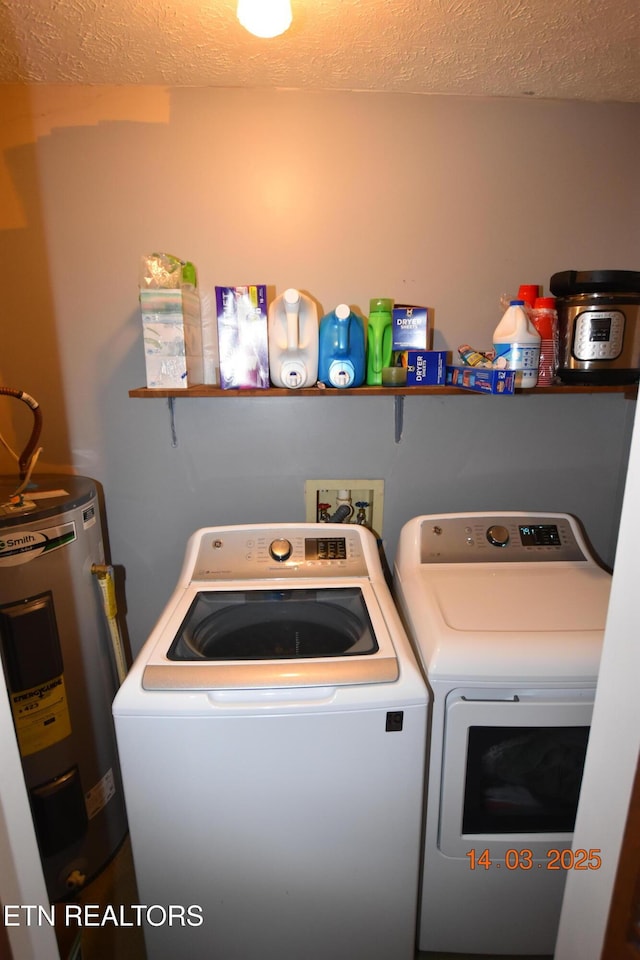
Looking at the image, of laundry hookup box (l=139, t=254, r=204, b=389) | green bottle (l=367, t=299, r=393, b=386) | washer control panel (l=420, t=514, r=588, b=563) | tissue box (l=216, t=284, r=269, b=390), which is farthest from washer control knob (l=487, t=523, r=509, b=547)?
laundry hookup box (l=139, t=254, r=204, b=389)

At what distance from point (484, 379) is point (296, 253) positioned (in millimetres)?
733

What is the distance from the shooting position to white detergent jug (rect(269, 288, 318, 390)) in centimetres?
137

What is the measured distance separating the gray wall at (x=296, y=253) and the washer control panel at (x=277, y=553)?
9.5 inches

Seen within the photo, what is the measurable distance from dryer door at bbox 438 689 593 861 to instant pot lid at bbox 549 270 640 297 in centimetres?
106

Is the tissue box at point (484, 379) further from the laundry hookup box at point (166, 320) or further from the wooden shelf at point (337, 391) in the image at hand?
the laundry hookup box at point (166, 320)

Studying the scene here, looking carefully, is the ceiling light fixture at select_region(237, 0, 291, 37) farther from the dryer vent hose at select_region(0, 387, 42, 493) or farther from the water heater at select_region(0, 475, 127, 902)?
Answer: the water heater at select_region(0, 475, 127, 902)

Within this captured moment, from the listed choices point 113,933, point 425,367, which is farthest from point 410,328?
point 113,933

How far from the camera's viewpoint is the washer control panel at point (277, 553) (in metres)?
1.45

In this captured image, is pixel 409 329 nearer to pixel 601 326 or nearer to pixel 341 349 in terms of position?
pixel 341 349

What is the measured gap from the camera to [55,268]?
1551 mm

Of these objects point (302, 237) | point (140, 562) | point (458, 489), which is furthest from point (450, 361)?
point (140, 562)

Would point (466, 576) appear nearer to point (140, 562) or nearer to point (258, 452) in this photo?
point (258, 452)

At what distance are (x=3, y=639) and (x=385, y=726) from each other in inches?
36.7

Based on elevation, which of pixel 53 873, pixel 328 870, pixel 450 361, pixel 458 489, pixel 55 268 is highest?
pixel 55 268
